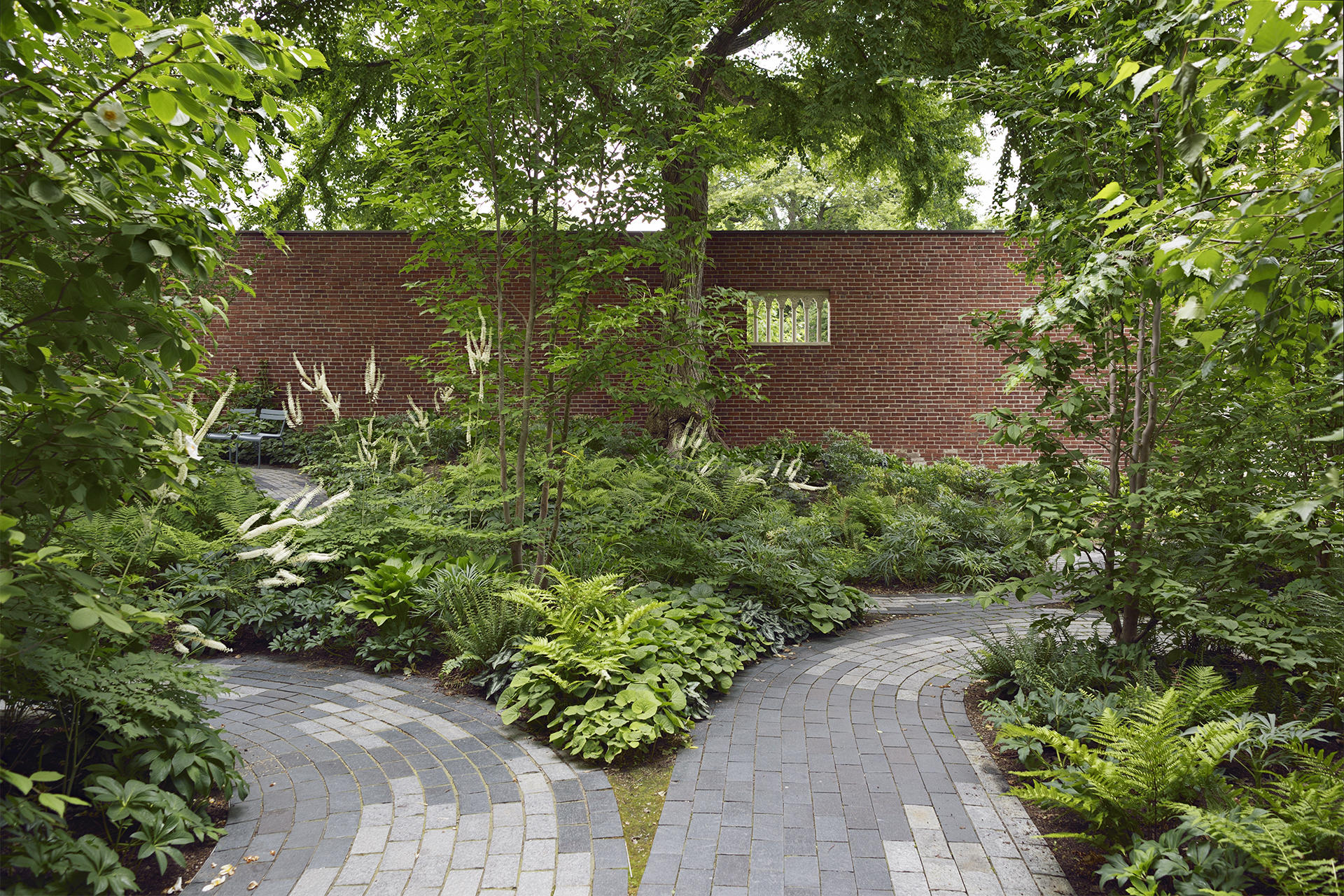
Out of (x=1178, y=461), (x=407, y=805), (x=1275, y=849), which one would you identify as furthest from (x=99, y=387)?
(x=1178, y=461)

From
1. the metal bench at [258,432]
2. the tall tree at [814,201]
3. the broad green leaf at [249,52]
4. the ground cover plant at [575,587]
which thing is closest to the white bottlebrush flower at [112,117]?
the broad green leaf at [249,52]

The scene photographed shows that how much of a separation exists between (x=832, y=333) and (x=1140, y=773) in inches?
385

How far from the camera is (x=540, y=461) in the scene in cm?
470

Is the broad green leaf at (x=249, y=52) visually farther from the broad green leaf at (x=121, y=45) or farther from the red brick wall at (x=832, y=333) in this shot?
the red brick wall at (x=832, y=333)

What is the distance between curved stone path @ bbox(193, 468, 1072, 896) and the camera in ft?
7.55

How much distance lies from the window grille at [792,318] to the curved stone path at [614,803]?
26.8 feet

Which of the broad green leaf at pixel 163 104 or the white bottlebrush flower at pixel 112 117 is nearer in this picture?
the broad green leaf at pixel 163 104

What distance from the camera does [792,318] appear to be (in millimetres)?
11680

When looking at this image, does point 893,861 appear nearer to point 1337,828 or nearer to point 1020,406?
point 1337,828

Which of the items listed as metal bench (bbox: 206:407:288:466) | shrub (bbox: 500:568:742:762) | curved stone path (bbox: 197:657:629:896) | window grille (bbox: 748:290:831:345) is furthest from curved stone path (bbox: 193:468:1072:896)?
window grille (bbox: 748:290:831:345)

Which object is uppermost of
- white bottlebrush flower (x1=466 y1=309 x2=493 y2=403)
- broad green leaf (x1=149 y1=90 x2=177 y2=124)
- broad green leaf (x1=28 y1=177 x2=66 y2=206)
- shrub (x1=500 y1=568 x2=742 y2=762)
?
broad green leaf (x1=149 y1=90 x2=177 y2=124)

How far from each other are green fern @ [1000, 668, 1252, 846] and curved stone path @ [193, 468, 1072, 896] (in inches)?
9.9

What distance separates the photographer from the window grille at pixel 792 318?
11.6 m

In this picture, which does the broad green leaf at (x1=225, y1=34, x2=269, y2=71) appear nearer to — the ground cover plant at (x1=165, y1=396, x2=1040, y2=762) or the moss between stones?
the ground cover plant at (x1=165, y1=396, x2=1040, y2=762)
